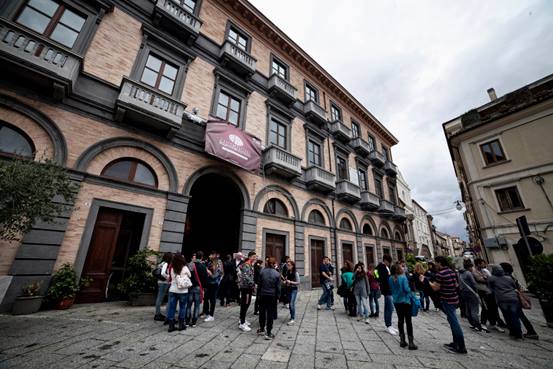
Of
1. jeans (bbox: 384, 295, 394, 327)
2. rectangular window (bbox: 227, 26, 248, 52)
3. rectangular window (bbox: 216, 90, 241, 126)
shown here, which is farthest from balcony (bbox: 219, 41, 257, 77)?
jeans (bbox: 384, 295, 394, 327)

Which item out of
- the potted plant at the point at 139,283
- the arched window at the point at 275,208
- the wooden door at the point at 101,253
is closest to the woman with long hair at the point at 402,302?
the potted plant at the point at 139,283

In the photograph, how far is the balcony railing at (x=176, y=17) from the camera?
9.20 m

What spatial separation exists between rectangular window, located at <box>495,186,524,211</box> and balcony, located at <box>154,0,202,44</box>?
20853 millimetres

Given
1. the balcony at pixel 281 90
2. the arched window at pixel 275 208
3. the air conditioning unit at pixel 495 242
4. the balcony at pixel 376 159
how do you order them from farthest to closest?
the balcony at pixel 376 159
the air conditioning unit at pixel 495 242
the balcony at pixel 281 90
the arched window at pixel 275 208

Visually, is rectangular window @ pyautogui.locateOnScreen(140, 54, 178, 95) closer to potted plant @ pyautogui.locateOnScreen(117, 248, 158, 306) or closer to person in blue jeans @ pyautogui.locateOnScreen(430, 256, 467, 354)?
potted plant @ pyautogui.locateOnScreen(117, 248, 158, 306)

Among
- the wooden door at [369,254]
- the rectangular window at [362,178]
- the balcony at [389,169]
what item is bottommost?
the wooden door at [369,254]

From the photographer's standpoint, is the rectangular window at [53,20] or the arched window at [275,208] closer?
the rectangular window at [53,20]

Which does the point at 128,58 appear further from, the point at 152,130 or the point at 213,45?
the point at 213,45

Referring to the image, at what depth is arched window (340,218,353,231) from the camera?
15.5 metres

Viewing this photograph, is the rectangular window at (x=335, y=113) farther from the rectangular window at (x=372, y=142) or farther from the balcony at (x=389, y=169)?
the balcony at (x=389, y=169)

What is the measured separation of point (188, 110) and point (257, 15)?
337 inches

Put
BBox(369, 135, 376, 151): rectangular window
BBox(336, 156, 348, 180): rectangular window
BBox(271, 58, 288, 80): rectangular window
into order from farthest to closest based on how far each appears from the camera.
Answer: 1. BBox(369, 135, 376, 151): rectangular window
2. BBox(336, 156, 348, 180): rectangular window
3. BBox(271, 58, 288, 80): rectangular window

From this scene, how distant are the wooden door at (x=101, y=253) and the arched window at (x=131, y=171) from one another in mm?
1204

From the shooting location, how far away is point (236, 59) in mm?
11273
